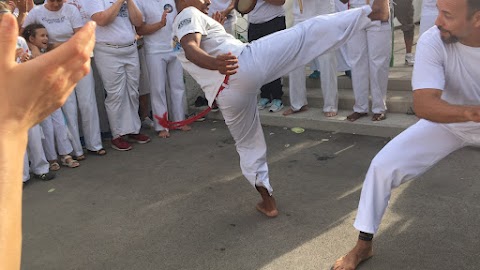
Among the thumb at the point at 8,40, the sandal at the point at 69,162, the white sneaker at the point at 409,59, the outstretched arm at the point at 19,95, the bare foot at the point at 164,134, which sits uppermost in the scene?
the thumb at the point at 8,40

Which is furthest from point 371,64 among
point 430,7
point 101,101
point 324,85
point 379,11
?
point 101,101

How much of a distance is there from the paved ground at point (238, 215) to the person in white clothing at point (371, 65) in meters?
0.49

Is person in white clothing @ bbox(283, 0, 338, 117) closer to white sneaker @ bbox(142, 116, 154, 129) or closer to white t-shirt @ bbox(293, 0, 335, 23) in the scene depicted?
white t-shirt @ bbox(293, 0, 335, 23)

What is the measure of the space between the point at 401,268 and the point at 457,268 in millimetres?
339

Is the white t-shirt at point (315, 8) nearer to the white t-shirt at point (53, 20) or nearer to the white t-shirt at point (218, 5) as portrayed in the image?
the white t-shirt at point (218, 5)

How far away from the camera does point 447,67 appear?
10.0ft

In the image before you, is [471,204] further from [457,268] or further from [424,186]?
[457,268]

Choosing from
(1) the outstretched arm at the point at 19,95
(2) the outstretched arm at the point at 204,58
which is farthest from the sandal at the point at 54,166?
(1) the outstretched arm at the point at 19,95

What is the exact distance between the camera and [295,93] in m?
6.79

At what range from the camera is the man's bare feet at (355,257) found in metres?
3.26

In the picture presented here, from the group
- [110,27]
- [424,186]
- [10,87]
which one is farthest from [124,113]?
[10,87]

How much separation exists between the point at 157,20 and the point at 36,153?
91.5 inches

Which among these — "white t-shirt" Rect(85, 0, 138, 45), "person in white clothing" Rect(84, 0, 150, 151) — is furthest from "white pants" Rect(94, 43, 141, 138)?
"white t-shirt" Rect(85, 0, 138, 45)

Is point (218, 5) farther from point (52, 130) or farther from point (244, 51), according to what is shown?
point (244, 51)
